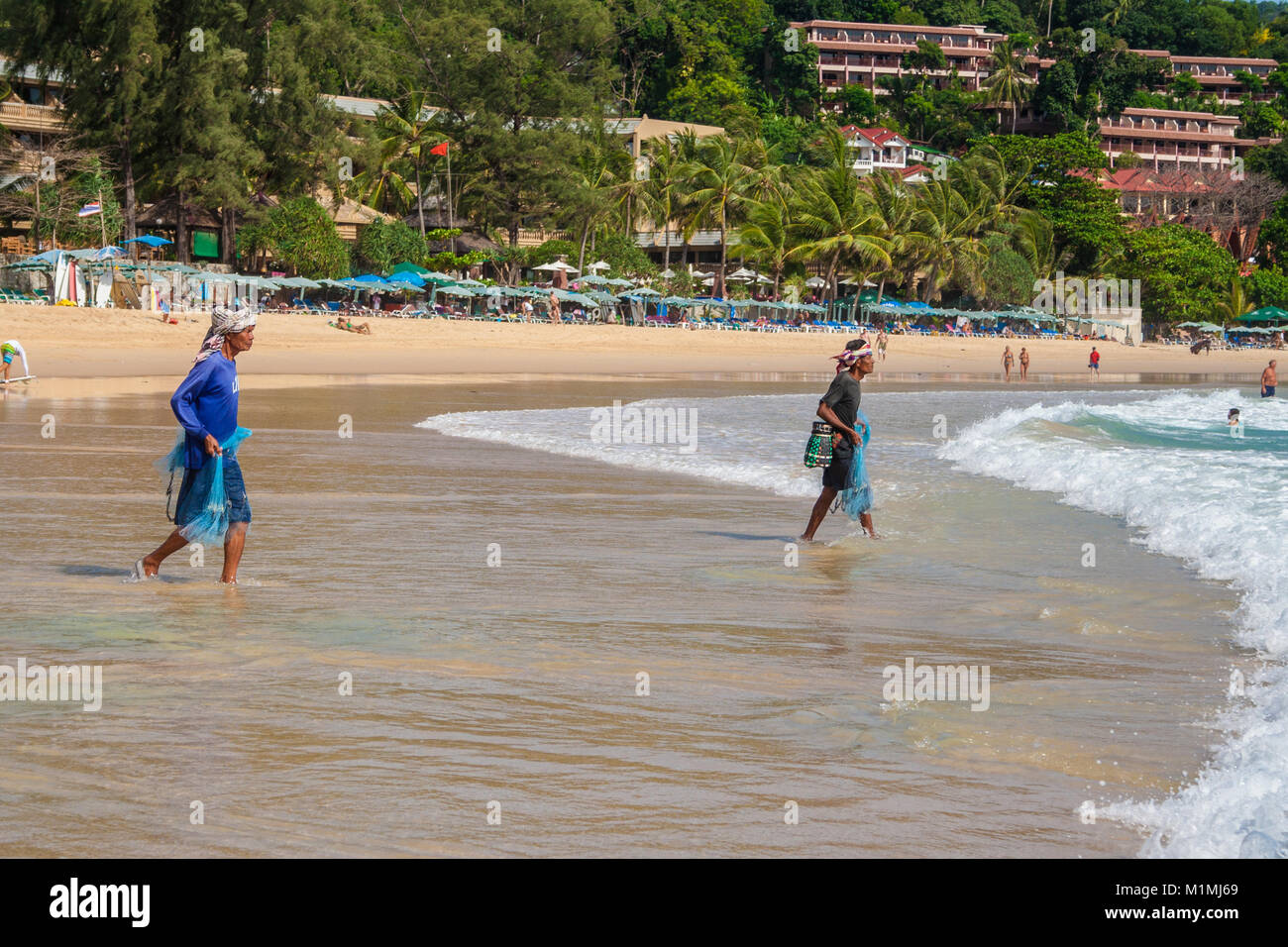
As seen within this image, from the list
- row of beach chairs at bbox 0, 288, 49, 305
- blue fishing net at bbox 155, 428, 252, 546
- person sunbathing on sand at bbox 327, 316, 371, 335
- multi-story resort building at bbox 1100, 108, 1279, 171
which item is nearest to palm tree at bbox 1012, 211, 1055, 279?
multi-story resort building at bbox 1100, 108, 1279, 171

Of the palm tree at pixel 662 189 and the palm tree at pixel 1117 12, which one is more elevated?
the palm tree at pixel 1117 12

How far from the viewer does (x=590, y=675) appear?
18.6 ft

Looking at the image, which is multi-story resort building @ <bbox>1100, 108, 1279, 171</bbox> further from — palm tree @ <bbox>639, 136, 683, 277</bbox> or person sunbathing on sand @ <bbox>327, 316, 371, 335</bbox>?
person sunbathing on sand @ <bbox>327, 316, 371, 335</bbox>

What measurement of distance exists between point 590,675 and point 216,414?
271 cm

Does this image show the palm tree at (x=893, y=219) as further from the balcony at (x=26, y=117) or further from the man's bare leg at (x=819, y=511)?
the man's bare leg at (x=819, y=511)

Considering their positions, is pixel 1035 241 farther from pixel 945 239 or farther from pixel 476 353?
pixel 476 353

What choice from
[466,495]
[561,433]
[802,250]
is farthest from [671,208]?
[466,495]

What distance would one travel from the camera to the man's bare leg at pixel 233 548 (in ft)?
23.5

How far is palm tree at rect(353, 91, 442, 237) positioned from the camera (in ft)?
181

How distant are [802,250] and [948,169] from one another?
1523cm

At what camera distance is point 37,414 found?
18.1 metres

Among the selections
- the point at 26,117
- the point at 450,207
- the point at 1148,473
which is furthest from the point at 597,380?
the point at 26,117

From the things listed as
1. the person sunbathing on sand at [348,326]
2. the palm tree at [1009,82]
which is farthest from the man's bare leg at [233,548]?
the palm tree at [1009,82]

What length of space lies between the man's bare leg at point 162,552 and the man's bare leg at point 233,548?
0.22m
